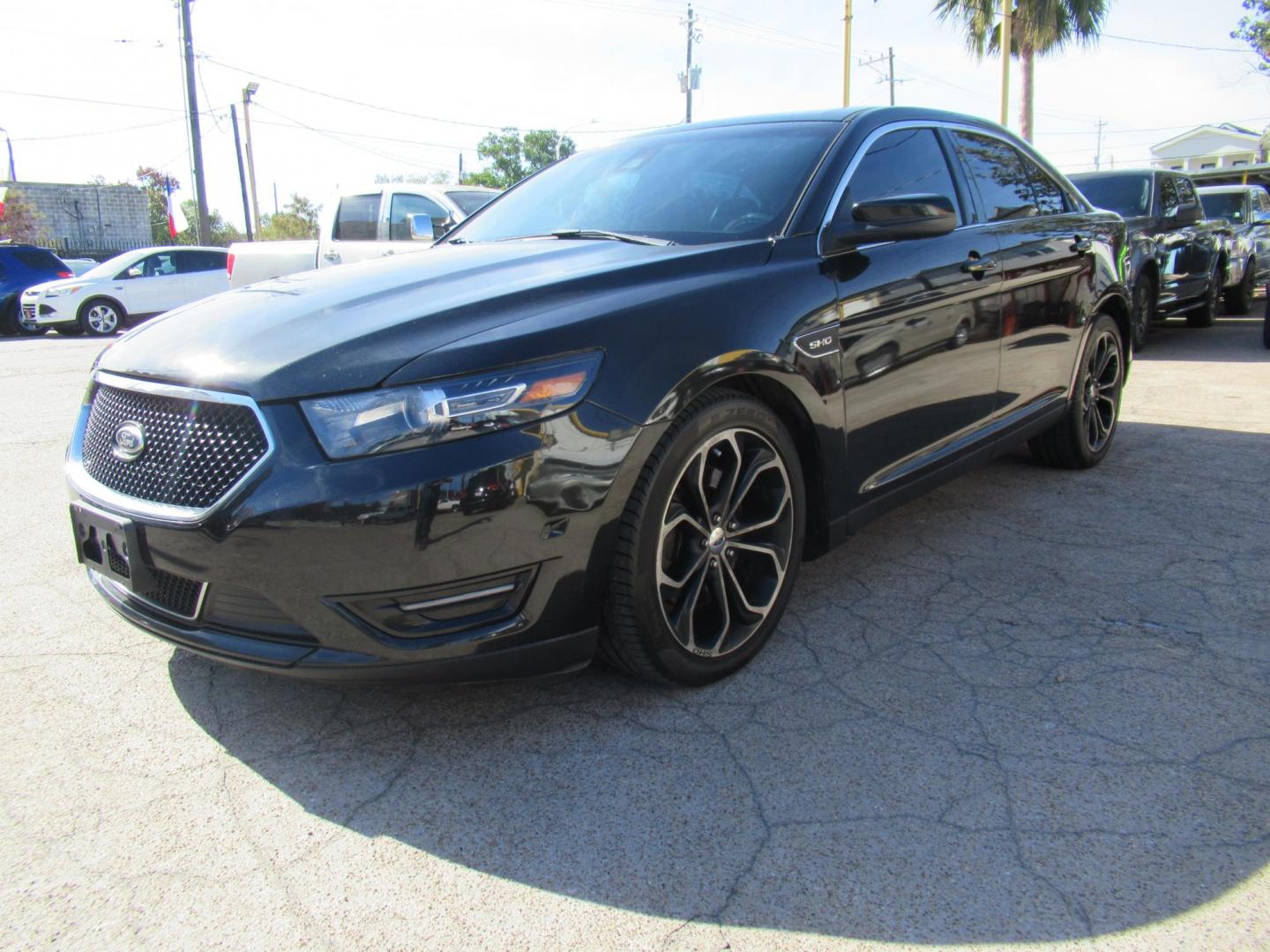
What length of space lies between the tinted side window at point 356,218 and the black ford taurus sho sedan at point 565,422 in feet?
25.4

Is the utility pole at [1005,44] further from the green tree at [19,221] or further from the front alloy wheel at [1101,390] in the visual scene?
the green tree at [19,221]

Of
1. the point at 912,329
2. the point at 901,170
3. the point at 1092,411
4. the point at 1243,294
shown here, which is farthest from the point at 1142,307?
the point at 912,329

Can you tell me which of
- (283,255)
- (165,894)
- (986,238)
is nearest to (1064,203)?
(986,238)

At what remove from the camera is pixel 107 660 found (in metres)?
3.01

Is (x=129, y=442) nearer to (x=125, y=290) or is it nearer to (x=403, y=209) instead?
(x=403, y=209)

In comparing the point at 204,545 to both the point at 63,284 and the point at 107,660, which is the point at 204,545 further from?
the point at 63,284

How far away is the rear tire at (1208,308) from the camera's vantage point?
10.6 m

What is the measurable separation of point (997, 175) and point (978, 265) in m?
0.76

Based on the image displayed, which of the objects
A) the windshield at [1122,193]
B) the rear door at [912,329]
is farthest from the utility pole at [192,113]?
the rear door at [912,329]

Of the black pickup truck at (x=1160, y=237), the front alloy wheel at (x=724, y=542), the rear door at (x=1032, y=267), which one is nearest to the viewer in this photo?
the front alloy wheel at (x=724, y=542)

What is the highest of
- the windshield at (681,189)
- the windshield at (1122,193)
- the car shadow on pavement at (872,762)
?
the windshield at (1122,193)

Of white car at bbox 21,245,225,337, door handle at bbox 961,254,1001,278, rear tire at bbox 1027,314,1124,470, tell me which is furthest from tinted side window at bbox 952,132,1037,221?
white car at bbox 21,245,225,337

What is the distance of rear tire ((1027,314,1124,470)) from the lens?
4.84 metres

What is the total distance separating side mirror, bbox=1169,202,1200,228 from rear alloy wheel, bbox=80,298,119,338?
56.3 feet
